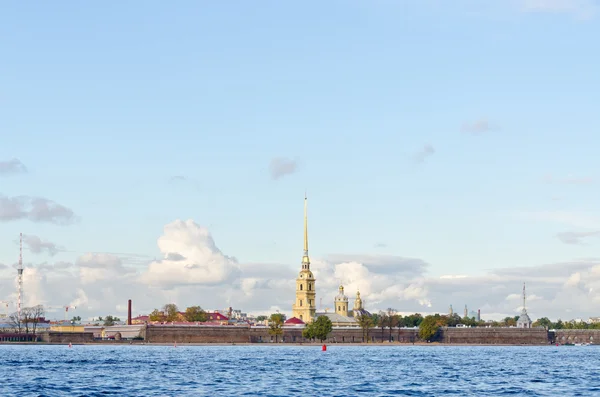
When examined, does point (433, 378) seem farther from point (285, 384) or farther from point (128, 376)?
point (128, 376)

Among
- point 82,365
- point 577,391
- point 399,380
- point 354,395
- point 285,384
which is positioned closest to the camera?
point 354,395

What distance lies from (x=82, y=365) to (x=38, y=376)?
19483 mm

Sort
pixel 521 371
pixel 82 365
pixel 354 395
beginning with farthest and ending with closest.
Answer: pixel 82 365 < pixel 521 371 < pixel 354 395

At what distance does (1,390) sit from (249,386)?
638 inches

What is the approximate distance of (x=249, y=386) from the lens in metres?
66.9

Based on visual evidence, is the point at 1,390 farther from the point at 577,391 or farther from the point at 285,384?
the point at 577,391

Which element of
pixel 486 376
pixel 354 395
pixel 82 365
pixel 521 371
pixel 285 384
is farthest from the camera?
pixel 82 365

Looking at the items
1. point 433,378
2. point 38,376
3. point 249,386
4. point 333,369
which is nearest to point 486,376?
point 433,378

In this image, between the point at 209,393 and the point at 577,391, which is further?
the point at 577,391

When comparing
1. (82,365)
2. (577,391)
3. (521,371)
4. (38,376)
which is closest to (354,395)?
(577,391)

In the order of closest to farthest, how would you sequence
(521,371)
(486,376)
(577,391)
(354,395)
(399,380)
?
(354,395)
(577,391)
(399,380)
(486,376)
(521,371)

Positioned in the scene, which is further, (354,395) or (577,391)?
(577,391)

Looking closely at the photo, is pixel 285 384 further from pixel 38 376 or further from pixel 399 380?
pixel 38 376

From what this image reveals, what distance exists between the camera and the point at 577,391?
64.1 meters
